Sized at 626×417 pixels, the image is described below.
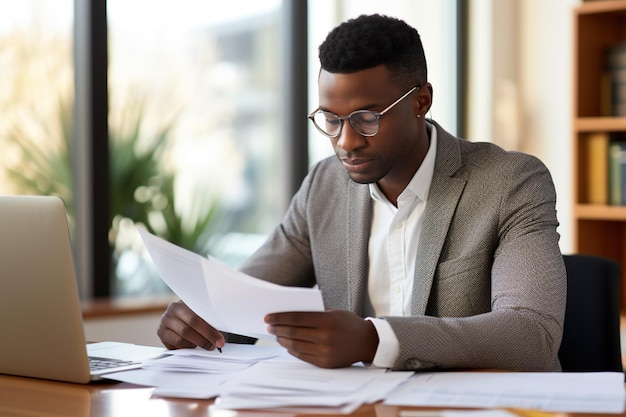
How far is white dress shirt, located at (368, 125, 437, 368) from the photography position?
1.93 meters

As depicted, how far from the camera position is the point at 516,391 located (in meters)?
1.26

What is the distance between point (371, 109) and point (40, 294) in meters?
0.73

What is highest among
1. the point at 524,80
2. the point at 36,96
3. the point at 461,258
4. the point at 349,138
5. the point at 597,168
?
the point at 524,80

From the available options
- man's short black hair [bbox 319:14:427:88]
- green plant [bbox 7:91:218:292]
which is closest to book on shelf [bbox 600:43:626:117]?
green plant [bbox 7:91:218:292]

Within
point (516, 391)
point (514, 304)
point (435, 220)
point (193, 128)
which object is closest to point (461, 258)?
point (435, 220)

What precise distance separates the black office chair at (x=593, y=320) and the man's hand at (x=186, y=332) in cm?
78

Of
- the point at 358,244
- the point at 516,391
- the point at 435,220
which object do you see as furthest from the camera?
the point at 358,244

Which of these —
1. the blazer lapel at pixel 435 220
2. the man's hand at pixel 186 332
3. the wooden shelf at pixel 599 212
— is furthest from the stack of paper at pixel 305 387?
the wooden shelf at pixel 599 212

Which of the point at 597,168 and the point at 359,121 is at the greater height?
the point at 359,121

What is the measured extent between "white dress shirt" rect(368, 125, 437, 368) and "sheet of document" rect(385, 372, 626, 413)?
55 centimetres

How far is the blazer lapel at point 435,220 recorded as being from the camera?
1.83 metres

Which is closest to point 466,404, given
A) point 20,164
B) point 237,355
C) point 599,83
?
point 237,355

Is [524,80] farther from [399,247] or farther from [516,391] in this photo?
[516,391]

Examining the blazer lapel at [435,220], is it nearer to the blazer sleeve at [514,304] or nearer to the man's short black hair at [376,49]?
the blazer sleeve at [514,304]
